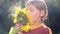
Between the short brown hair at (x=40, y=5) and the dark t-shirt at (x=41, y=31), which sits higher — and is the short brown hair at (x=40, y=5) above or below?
above

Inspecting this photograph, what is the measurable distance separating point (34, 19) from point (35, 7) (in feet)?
0.39

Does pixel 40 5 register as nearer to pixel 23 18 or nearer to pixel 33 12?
pixel 33 12

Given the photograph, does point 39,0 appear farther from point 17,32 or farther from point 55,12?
point 17,32

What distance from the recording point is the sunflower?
159 centimetres

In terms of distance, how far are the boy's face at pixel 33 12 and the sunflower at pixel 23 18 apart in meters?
0.04

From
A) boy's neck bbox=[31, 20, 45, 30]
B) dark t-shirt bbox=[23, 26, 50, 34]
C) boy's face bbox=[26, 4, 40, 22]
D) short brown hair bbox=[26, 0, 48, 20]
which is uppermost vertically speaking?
short brown hair bbox=[26, 0, 48, 20]

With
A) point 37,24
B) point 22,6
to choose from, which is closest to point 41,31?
point 37,24

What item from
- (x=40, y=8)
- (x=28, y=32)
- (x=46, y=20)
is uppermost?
(x=40, y=8)

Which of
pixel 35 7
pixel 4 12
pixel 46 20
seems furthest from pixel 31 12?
pixel 4 12

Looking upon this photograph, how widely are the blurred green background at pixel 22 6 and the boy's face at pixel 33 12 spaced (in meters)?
0.07

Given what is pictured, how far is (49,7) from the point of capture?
1.67 meters

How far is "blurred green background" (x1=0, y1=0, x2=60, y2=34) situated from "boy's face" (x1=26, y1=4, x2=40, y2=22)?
0.23ft

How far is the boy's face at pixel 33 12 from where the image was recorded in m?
1.65

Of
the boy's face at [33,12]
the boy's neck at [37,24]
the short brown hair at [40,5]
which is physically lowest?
the boy's neck at [37,24]
